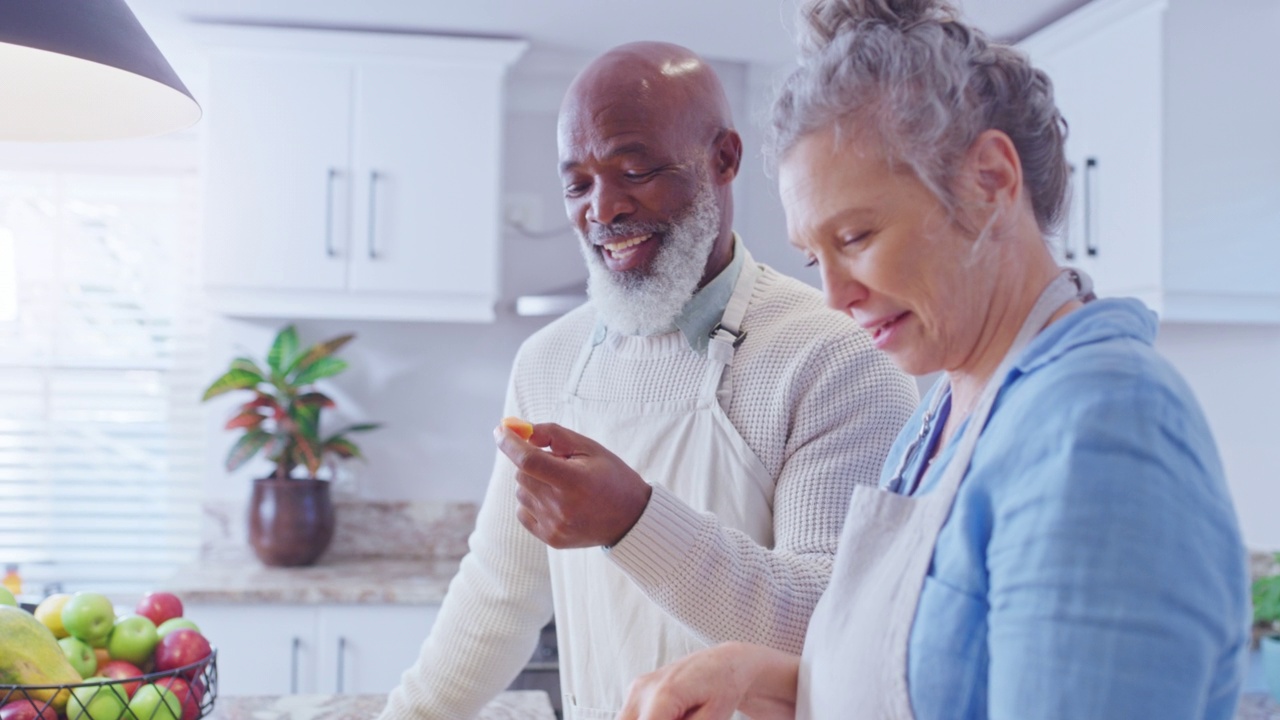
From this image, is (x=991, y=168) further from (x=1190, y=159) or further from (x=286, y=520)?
(x=286, y=520)

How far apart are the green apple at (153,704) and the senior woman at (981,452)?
0.52 m

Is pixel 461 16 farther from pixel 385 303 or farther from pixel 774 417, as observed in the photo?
pixel 774 417

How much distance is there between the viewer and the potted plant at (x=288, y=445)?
3000 mm

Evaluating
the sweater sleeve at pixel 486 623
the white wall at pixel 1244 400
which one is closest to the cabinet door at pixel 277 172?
the sweater sleeve at pixel 486 623

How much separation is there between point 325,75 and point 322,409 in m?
0.98

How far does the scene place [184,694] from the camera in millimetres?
1164

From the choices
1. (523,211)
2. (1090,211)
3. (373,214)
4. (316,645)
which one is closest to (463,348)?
(523,211)

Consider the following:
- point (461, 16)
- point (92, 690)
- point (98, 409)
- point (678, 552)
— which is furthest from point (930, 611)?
point (98, 409)

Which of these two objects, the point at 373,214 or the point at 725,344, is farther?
the point at 373,214

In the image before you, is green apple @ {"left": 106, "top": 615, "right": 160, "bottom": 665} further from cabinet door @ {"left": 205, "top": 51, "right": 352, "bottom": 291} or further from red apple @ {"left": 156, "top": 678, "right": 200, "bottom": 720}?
cabinet door @ {"left": 205, "top": 51, "right": 352, "bottom": 291}

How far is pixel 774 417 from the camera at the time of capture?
1.29 meters

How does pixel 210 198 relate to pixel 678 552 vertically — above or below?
above

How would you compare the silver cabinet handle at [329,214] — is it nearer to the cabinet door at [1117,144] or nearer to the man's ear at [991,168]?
the cabinet door at [1117,144]

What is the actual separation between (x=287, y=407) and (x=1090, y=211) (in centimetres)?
216
